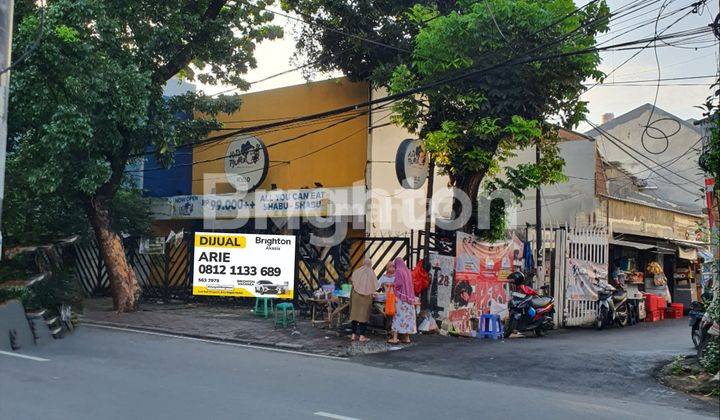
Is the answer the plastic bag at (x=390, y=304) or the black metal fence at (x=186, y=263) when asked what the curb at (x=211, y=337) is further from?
the black metal fence at (x=186, y=263)

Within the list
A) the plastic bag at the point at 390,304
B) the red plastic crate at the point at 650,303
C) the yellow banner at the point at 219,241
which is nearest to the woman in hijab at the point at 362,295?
the plastic bag at the point at 390,304

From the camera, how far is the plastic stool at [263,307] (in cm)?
1679

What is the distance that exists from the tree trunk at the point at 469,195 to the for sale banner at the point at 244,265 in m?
3.85

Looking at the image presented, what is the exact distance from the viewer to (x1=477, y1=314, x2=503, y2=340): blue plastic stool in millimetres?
14133

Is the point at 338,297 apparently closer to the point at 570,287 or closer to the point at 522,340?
the point at 522,340

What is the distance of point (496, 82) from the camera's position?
45.0ft

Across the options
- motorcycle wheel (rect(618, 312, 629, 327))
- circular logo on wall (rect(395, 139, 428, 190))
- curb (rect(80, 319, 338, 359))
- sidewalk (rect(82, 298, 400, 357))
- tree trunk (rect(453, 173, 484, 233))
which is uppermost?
circular logo on wall (rect(395, 139, 428, 190))

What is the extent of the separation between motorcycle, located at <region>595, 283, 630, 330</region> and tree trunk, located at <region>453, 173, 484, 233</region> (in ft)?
13.4

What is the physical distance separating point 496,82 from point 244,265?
7.01 metres

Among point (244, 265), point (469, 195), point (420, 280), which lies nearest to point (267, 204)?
point (244, 265)

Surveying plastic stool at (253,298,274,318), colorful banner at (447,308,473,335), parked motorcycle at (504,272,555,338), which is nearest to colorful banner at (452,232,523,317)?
colorful banner at (447,308,473,335)

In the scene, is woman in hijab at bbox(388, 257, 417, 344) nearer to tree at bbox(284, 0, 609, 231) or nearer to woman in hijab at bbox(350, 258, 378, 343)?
woman in hijab at bbox(350, 258, 378, 343)

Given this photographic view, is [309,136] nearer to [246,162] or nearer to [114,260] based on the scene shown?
[246,162]

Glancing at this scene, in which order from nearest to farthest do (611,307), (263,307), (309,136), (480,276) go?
(480,276), (611,307), (263,307), (309,136)
